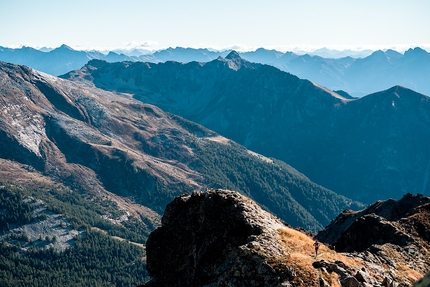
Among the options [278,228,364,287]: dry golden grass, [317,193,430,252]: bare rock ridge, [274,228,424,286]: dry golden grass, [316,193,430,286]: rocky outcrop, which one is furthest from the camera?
[317,193,430,252]: bare rock ridge

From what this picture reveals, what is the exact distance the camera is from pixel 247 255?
2875 centimetres

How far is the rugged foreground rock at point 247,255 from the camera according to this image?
2762 centimetres

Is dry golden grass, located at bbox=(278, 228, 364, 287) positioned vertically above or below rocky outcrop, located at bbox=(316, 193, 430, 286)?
above

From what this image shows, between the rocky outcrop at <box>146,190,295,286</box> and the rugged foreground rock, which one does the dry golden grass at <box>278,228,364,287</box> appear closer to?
the rugged foreground rock

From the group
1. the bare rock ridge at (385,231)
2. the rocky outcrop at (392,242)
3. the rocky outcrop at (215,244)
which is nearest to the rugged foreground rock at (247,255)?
the rocky outcrop at (215,244)

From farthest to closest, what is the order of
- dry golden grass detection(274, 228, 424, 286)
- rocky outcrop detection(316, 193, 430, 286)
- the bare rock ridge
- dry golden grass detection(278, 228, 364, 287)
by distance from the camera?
the bare rock ridge
rocky outcrop detection(316, 193, 430, 286)
dry golden grass detection(274, 228, 424, 286)
dry golden grass detection(278, 228, 364, 287)

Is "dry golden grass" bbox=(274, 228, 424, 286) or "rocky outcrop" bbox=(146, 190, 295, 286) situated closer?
"dry golden grass" bbox=(274, 228, 424, 286)

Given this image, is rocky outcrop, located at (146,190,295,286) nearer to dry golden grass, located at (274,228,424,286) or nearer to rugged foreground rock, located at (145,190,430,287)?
rugged foreground rock, located at (145,190,430,287)

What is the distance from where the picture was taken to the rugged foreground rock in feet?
90.6

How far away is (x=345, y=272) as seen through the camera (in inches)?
1168

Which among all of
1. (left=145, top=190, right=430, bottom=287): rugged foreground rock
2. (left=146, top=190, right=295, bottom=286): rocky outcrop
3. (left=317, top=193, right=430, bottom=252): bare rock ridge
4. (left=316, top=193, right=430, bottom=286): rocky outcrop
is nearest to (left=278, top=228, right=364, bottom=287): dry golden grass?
(left=145, top=190, right=430, bottom=287): rugged foreground rock

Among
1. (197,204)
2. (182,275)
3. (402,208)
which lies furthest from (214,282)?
(402,208)

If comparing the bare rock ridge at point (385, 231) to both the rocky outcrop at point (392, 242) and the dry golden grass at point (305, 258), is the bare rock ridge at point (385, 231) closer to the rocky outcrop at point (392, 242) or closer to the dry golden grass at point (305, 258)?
the rocky outcrop at point (392, 242)

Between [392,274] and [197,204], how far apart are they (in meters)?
21.0
